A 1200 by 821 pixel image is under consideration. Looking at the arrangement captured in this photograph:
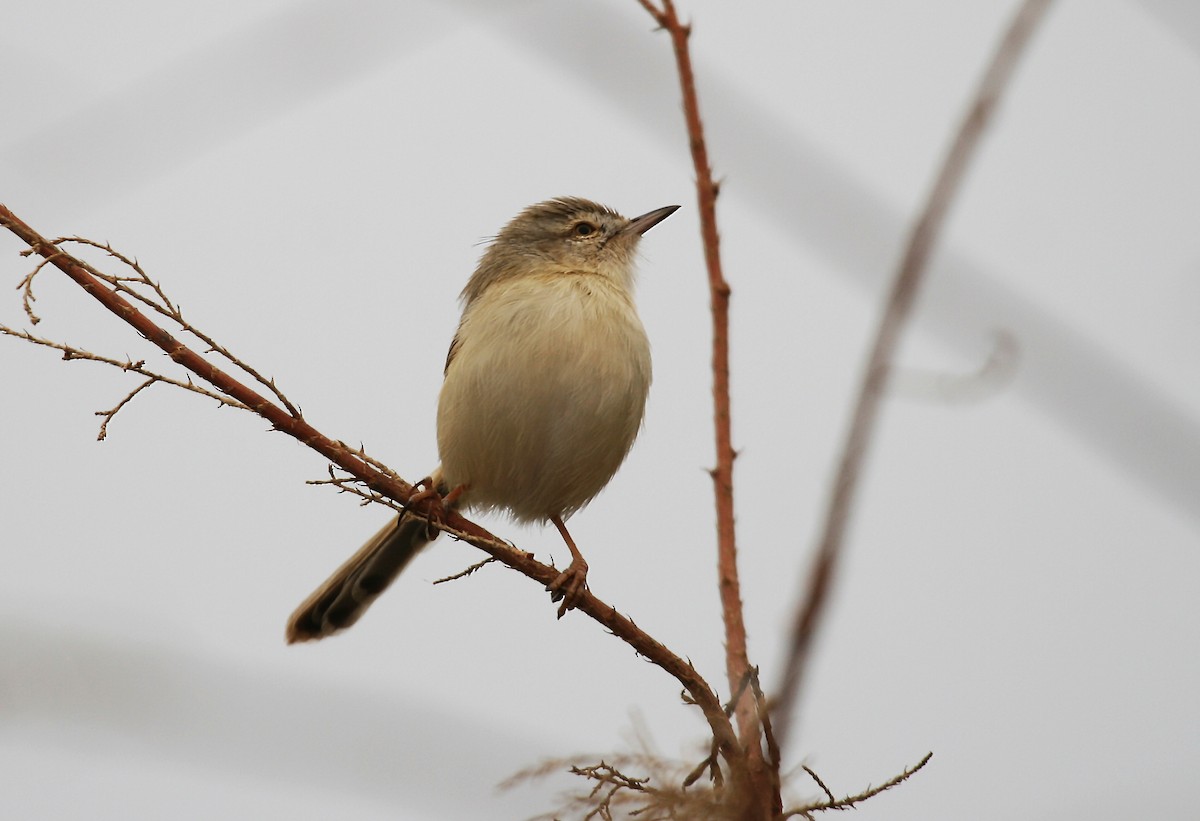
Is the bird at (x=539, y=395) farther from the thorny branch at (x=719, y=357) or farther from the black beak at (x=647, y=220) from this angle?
the thorny branch at (x=719, y=357)

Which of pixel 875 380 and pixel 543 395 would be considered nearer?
pixel 875 380

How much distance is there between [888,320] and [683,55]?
4.00ft

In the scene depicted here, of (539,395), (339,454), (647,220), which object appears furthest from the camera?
(647,220)

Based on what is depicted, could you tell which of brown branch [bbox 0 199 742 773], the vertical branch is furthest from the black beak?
the vertical branch

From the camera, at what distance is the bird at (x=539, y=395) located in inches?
195

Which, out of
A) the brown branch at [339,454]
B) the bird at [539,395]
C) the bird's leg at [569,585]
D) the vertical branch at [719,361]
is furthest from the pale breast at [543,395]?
the vertical branch at [719,361]

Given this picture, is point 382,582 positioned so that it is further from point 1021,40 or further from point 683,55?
point 1021,40

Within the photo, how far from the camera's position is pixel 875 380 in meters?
1.18

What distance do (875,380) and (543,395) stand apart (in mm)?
3786

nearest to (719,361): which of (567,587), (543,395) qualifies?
(567,587)

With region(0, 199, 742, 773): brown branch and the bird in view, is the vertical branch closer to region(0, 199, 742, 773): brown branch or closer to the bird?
region(0, 199, 742, 773): brown branch

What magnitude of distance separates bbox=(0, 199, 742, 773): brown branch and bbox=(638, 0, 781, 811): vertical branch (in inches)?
6.3

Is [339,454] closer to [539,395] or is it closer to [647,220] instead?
[539,395]

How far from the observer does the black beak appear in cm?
615
